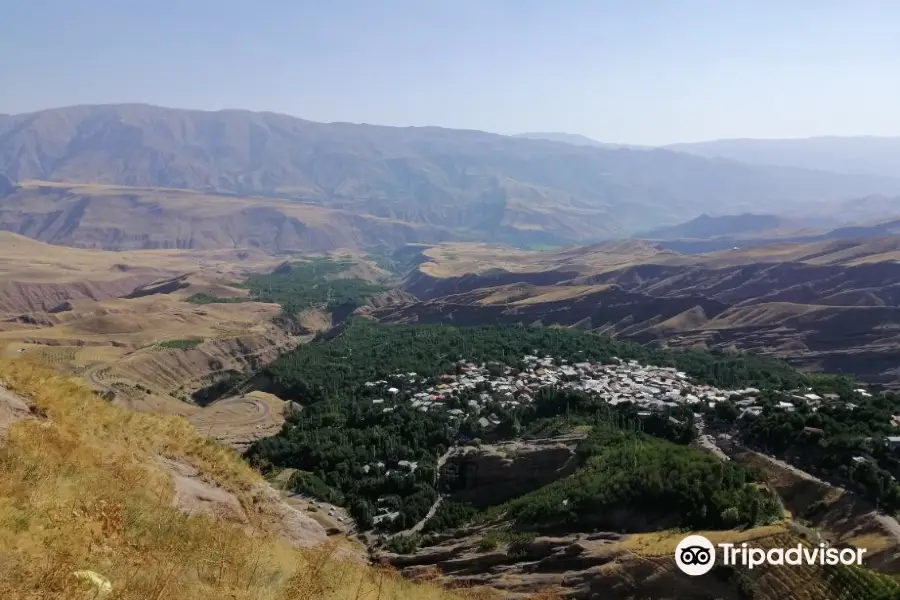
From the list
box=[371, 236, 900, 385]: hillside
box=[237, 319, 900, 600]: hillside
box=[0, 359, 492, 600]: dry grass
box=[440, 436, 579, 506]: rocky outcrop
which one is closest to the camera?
box=[0, 359, 492, 600]: dry grass

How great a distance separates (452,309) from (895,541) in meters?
76.3

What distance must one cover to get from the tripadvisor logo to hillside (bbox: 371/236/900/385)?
166ft

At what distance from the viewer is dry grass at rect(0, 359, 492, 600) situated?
20.1 ft

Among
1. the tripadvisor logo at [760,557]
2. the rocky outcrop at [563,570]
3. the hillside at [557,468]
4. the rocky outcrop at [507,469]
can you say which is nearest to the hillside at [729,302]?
the hillside at [557,468]

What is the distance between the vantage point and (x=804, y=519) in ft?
79.5

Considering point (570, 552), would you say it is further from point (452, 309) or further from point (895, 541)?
point (452, 309)

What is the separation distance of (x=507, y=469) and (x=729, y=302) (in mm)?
69713

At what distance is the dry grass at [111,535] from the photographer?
20.1ft

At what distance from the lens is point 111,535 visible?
7242mm

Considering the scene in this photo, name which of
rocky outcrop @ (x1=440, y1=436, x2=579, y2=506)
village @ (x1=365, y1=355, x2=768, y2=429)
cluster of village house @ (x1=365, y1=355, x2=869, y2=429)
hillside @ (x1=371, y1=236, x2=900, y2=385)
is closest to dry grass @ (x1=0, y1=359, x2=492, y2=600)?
A: rocky outcrop @ (x1=440, y1=436, x2=579, y2=506)

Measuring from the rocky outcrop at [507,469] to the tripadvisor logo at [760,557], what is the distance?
13783 mm

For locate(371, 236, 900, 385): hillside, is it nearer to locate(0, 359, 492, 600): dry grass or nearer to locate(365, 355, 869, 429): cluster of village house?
locate(365, 355, 869, 429): cluster of village house

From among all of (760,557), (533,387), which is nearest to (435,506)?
(760,557)

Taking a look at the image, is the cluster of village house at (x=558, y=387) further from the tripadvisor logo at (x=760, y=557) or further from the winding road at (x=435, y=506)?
the tripadvisor logo at (x=760, y=557)
